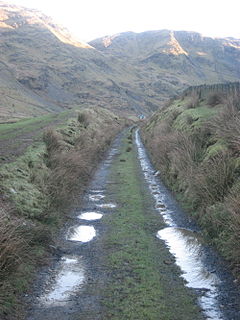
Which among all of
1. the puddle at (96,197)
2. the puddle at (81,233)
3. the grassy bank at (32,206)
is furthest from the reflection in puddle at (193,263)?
the puddle at (96,197)

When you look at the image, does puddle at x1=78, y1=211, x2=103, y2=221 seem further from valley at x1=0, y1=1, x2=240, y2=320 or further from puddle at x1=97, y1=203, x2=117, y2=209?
puddle at x1=97, y1=203, x2=117, y2=209

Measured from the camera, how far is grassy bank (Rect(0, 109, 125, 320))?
800 cm

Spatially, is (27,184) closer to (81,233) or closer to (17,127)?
(81,233)

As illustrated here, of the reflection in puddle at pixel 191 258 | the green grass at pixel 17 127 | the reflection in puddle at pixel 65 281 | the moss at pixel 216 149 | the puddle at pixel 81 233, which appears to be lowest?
the reflection in puddle at pixel 191 258

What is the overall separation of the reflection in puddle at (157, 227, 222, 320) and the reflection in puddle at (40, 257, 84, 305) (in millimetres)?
2441

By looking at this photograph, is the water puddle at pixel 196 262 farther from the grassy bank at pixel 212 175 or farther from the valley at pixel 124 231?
the grassy bank at pixel 212 175

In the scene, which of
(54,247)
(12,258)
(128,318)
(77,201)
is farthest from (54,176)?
(128,318)

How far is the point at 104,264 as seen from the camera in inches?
388

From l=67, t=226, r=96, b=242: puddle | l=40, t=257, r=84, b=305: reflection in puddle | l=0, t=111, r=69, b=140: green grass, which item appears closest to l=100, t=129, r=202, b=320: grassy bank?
l=67, t=226, r=96, b=242: puddle

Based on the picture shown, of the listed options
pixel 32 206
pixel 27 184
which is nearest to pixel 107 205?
pixel 27 184

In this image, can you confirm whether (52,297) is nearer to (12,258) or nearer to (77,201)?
(12,258)

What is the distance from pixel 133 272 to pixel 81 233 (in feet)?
12.0

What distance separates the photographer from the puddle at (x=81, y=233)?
12078mm

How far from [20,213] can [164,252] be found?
4.19m
